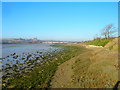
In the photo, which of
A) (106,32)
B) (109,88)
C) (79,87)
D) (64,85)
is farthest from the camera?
(106,32)

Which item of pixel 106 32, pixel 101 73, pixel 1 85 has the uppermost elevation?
pixel 106 32

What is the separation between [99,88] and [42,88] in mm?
3425

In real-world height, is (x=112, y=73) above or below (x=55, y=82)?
above

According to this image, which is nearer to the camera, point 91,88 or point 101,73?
point 91,88

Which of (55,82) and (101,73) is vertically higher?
(101,73)

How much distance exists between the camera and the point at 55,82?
6789 mm

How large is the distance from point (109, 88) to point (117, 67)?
10.1 feet

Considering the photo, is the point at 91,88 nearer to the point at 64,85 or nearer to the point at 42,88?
the point at 64,85

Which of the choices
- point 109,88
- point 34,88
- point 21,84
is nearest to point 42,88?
point 34,88

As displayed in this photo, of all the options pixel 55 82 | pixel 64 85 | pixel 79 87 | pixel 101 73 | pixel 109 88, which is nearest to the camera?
pixel 109 88

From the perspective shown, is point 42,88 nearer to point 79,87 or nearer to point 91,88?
point 79,87

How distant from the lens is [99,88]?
5.48 m

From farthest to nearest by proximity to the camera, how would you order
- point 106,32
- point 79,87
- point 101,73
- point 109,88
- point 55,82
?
point 106,32, point 101,73, point 55,82, point 79,87, point 109,88

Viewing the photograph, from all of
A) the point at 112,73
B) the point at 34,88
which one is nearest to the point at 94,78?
the point at 112,73
